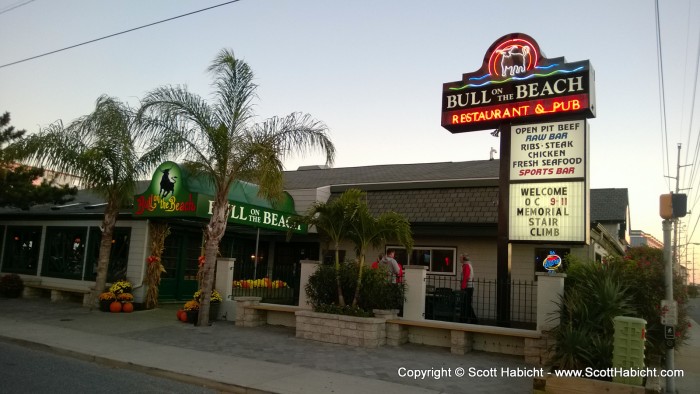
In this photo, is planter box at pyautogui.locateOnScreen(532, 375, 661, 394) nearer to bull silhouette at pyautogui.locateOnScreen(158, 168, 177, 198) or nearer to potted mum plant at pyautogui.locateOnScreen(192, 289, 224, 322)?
potted mum plant at pyautogui.locateOnScreen(192, 289, 224, 322)

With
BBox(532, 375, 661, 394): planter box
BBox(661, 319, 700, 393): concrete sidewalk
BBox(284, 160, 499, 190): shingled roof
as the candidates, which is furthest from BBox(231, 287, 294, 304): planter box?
BBox(661, 319, 700, 393): concrete sidewalk

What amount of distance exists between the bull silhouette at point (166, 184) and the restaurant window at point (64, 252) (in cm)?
526

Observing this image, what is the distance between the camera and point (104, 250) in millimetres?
16000

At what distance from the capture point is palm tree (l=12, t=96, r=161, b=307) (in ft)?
49.6

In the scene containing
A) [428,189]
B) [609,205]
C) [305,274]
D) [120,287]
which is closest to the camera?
[305,274]

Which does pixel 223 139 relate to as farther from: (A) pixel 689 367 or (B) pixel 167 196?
(A) pixel 689 367

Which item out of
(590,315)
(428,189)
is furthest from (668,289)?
(428,189)

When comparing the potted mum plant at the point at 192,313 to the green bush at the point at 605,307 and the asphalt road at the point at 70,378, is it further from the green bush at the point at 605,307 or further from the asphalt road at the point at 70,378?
the green bush at the point at 605,307

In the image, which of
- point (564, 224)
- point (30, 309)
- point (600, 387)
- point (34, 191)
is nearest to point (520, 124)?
point (564, 224)

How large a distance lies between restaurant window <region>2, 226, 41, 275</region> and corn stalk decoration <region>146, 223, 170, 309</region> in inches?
273

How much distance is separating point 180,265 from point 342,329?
8.63m

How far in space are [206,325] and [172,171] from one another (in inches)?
180

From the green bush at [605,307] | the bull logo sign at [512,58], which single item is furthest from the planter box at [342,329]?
the bull logo sign at [512,58]

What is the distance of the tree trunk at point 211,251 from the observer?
522 inches
